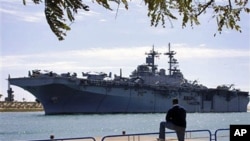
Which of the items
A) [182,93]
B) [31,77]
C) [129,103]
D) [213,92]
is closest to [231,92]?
[213,92]

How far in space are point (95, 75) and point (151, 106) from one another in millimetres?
16603

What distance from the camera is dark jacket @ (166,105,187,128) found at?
11.7 meters

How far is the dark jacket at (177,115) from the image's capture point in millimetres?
11727

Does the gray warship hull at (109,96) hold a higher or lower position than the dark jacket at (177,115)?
lower

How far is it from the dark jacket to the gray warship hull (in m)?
79.5

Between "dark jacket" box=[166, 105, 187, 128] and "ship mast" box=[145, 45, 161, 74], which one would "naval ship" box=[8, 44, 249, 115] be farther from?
"dark jacket" box=[166, 105, 187, 128]

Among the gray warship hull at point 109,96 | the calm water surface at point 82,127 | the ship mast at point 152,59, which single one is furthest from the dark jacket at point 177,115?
the ship mast at point 152,59

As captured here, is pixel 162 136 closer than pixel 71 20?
No

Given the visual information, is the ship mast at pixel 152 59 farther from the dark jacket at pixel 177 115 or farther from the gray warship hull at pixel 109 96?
the dark jacket at pixel 177 115

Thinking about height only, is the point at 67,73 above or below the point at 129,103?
above

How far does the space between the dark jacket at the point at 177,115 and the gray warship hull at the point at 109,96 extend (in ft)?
261

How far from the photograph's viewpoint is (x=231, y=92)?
135 m

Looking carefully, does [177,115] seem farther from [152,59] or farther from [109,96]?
[152,59]

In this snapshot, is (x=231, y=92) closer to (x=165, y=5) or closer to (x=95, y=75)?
(x=95, y=75)
